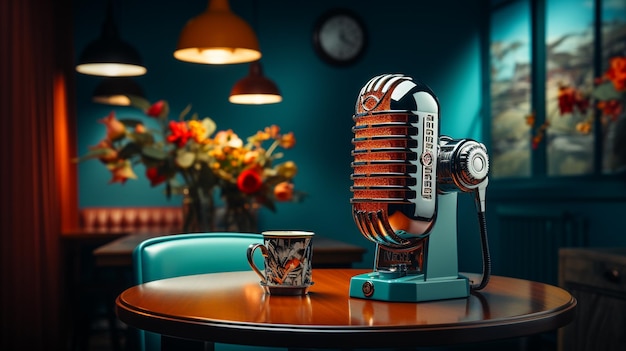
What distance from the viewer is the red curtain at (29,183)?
370cm

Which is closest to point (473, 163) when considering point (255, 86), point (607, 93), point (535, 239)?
point (607, 93)

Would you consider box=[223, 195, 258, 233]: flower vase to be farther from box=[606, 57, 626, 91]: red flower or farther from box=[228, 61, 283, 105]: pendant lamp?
box=[606, 57, 626, 91]: red flower

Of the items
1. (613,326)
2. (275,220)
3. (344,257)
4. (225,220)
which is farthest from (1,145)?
(613,326)

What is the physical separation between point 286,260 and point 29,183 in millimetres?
3161

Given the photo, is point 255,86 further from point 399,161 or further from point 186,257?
point 399,161

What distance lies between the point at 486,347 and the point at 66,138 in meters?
3.13

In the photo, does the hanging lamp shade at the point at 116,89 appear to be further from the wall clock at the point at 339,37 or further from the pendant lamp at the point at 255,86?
the wall clock at the point at 339,37

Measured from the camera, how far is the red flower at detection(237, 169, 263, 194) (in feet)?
8.84

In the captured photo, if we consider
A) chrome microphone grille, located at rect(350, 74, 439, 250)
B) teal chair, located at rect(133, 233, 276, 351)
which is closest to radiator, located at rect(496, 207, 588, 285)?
teal chair, located at rect(133, 233, 276, 351)

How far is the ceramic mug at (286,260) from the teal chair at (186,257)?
423 mm

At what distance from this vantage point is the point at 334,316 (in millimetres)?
941

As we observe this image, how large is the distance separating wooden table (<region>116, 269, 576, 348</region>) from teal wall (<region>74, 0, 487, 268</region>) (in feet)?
14.2

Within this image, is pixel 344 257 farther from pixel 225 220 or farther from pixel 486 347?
pixel 486 347

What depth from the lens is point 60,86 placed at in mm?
5043
